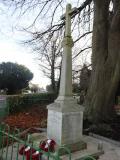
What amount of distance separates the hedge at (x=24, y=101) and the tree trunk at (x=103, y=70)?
6130 mm

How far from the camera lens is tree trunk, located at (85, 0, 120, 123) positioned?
9.42m

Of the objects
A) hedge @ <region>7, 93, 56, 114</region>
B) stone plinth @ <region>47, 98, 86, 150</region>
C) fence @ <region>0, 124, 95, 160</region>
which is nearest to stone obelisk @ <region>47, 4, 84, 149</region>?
stone plinth @ <region>47, 98, 86, 150</region>

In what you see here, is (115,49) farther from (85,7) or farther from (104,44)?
(85,7)

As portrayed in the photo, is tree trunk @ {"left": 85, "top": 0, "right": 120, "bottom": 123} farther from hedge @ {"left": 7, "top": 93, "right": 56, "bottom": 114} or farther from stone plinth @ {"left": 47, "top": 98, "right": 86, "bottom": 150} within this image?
hedge @ {"left": 7, "top": 93, "right": 56, "bottom": 114}

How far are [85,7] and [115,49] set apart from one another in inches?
118

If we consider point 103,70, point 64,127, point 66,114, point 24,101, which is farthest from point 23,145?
point 24,101

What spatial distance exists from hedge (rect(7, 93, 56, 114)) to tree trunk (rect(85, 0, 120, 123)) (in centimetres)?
613

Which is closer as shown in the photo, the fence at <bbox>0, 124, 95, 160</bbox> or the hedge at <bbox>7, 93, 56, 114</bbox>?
the fence at <bbox>0, 124, 95, 160</bbox>

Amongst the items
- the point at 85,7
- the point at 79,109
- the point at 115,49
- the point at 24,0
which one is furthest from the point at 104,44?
the point at 79,109

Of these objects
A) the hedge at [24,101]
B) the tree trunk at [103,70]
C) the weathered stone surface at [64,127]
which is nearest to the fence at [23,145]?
the weathered stone surface at [64,127]

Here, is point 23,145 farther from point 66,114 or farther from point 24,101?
point 24,101

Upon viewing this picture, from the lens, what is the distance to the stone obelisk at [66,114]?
558 cm

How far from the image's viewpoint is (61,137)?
5.55 m

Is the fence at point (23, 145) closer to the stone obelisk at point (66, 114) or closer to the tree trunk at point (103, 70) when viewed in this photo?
the stone obelisk at point (66, 114)
